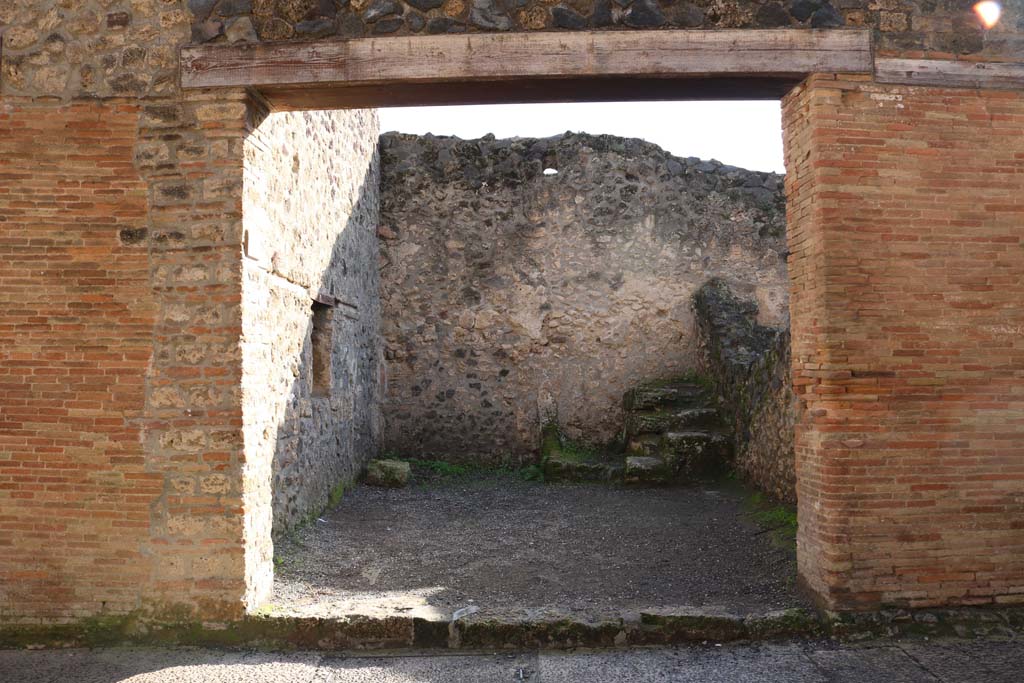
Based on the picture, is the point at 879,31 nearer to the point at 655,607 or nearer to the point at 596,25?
the point at 596,25

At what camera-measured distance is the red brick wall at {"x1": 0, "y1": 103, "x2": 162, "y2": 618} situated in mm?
4609

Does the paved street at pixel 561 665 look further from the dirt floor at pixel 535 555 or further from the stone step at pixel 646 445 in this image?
the stone step at pixel 646 445

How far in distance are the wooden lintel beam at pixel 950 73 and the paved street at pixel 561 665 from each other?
3441 millimetres

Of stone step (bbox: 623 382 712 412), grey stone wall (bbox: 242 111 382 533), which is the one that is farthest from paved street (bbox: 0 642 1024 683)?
stone step (bbox: 623 382 712 412)

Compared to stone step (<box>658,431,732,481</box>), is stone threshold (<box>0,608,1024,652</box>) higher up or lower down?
lower down

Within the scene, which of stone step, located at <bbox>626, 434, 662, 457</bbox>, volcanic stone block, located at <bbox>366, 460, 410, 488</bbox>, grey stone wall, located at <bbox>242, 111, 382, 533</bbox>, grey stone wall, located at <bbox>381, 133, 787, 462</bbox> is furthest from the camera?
grey stone wall, located at <bbox>381, 133, 787, 462</bbox>

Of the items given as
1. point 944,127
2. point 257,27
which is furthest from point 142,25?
point 944,127

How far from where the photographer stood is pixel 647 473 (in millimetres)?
9156

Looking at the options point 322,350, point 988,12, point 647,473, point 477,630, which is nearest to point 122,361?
point 477,630

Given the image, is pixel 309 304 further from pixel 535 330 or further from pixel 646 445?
pixel 646 445

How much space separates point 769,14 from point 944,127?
4.38ft

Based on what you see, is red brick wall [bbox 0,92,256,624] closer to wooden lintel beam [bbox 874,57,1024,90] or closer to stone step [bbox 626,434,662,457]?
wooden lintel beam [bbox 874,57,1024,90]

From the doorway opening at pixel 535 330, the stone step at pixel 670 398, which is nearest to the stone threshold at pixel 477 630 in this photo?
the doorway opening at pixel 535 330

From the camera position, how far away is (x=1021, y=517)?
4.63 meters
